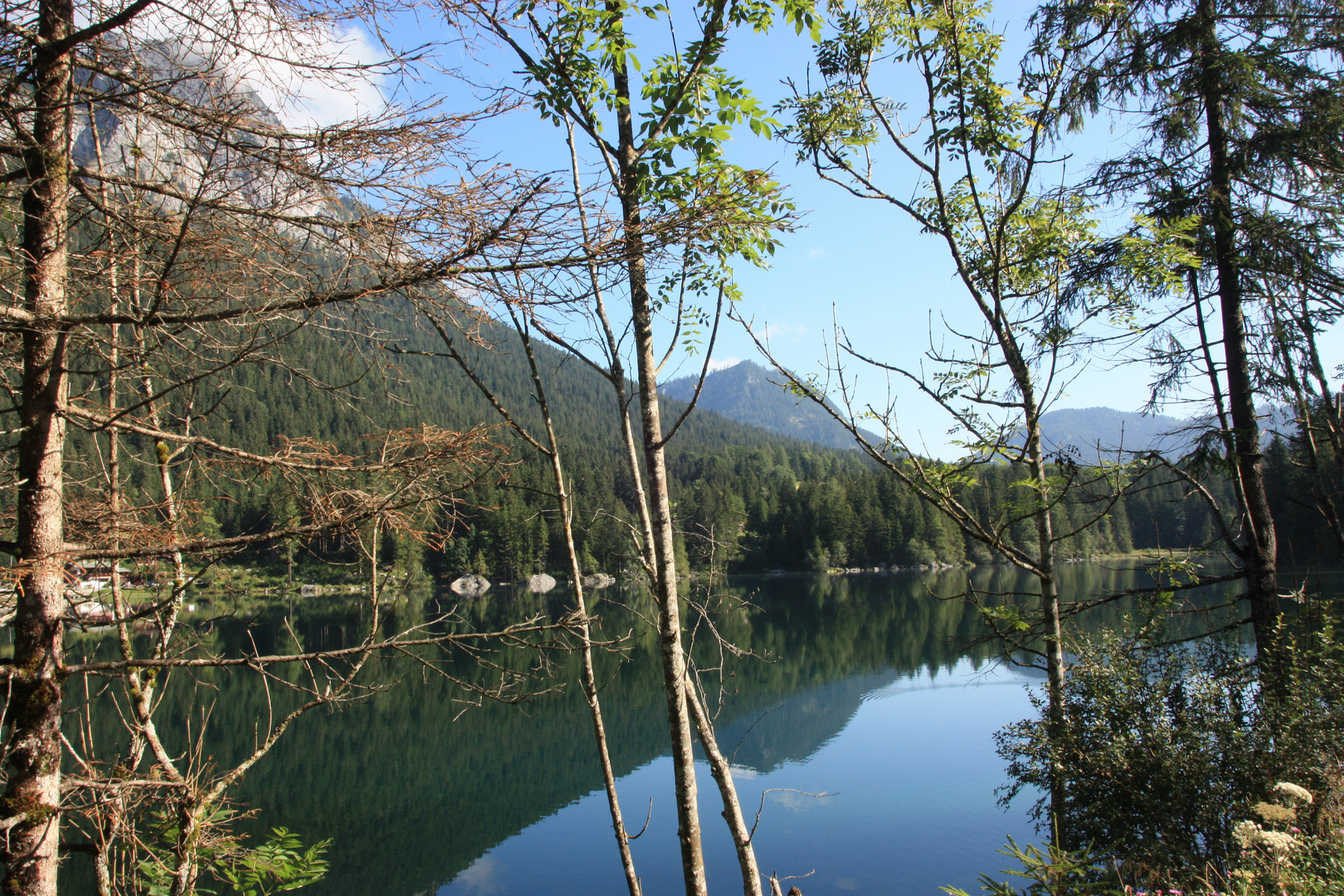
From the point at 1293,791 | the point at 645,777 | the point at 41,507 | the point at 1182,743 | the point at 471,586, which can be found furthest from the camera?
the point at 471,586

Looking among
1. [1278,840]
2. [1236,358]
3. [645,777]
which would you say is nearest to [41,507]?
[1278,840]

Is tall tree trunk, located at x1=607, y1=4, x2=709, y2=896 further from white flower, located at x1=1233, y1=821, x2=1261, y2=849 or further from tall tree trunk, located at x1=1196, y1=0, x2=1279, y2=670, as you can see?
tall tree trunk, located at x1=1196, y1=0, x2=1279, y2=670

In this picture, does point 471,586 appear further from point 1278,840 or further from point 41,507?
point 1278,840

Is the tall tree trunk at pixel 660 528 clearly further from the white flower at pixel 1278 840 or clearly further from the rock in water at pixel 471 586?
the rock in water at pixel 471 586

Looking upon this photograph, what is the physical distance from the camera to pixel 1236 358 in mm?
6879

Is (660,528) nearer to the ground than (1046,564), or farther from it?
farther from it

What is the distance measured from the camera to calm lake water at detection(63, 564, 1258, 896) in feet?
34.8

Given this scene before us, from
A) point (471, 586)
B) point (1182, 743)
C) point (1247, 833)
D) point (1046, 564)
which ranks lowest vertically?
point (471, 586)

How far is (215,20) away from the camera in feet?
8.63

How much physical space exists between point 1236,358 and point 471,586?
187 ft

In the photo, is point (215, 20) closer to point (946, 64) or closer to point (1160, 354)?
point (946, 64)

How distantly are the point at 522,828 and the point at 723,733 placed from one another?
6315 mm

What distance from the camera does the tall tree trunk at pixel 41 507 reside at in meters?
2.49

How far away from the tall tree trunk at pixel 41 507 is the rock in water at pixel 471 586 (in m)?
54.7
